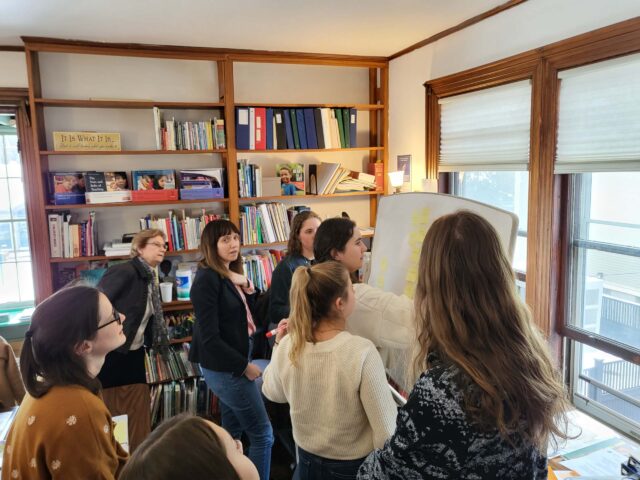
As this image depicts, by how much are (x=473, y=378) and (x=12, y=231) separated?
3857 millimetres

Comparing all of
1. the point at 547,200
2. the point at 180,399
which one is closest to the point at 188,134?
the point at 180,399

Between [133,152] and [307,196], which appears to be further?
[307,196]

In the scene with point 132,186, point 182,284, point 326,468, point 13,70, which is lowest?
point 326,468

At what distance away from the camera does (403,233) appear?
6.42 feet

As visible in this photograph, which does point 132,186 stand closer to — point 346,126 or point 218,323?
point 346,126

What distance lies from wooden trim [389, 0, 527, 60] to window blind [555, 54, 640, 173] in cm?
59

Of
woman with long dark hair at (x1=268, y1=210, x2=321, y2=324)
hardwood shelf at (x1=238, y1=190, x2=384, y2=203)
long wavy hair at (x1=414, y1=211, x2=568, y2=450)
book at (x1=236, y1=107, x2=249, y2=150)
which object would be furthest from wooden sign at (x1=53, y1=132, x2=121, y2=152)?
long wavy hair at (x1=414, y1=211, x2=568, y2=450)

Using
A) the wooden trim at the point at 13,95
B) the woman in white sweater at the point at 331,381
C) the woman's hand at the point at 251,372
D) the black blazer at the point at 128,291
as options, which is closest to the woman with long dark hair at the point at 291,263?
the woman's hand at the point at 251,372

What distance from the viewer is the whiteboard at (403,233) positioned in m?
1.80

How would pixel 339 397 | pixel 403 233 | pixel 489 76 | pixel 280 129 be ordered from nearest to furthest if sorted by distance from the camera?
pixel 339 397 → pixel 403 233 → pixel 489 76 → pixel 280 129

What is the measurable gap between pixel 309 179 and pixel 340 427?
2.83 meters

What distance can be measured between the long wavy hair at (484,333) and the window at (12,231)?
11.7 feet

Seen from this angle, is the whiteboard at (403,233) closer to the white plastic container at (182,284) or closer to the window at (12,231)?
the white plastic container at (182,284)

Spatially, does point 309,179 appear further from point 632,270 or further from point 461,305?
point 461,305
